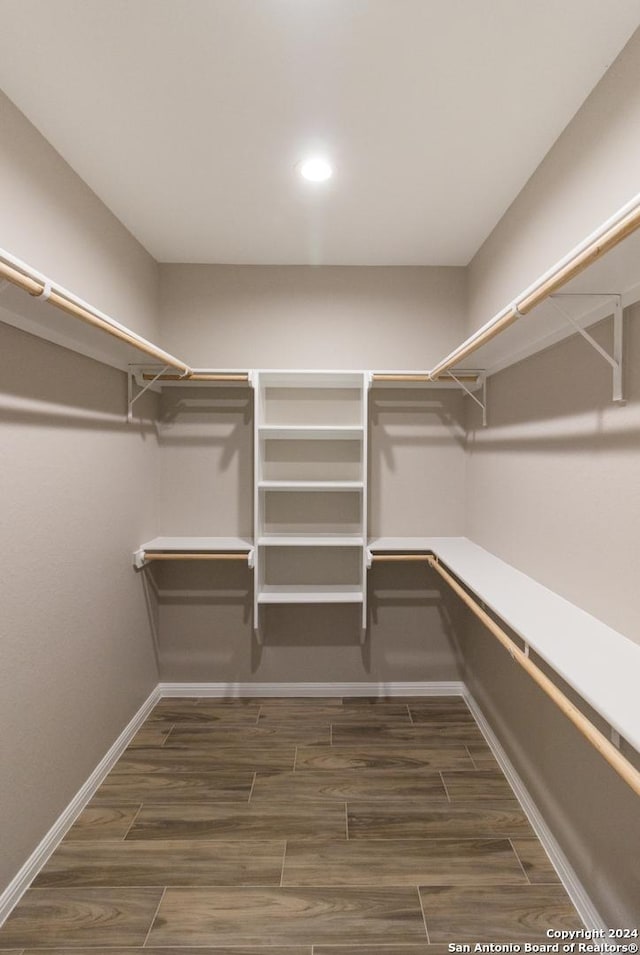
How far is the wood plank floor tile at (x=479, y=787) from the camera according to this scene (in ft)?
6.91

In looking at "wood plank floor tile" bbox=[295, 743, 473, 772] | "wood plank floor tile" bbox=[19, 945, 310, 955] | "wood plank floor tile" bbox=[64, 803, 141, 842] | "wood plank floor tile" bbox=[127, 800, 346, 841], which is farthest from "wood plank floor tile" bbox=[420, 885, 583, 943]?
"wood plank floor tile" bbox=[64, 803, 141, 842]

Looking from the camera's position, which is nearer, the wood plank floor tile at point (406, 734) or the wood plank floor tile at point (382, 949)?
the wood plank floor tile at point (382, 949)

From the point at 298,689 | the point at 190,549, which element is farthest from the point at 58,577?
the point at 298,689

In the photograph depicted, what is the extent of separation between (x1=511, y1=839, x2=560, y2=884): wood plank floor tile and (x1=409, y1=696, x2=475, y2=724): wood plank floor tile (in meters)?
0.87

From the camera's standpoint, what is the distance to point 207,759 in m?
2.39

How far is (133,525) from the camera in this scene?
262 centimetres

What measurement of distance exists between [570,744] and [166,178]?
8.49 feet

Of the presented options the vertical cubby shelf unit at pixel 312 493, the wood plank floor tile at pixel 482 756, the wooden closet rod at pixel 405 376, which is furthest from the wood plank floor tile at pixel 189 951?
the wooden closet rod at pixel 405 376

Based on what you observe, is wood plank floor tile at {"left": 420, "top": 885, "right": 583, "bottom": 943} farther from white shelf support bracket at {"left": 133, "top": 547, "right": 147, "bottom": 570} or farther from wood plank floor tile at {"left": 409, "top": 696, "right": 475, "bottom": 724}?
white shelf support bracket at {"left": 133, "top": 547, "right": 147, "bottom": 570}

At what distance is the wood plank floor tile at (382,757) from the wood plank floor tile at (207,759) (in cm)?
10

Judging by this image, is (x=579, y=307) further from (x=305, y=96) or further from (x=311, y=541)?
(x=311, y=541)

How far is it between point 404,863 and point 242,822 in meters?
0.63

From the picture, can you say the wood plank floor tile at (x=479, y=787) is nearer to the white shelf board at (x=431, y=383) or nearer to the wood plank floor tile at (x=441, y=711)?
the wood plank floor tile at (x=441, y=711)

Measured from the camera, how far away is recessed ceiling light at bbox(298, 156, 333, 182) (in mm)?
1956
